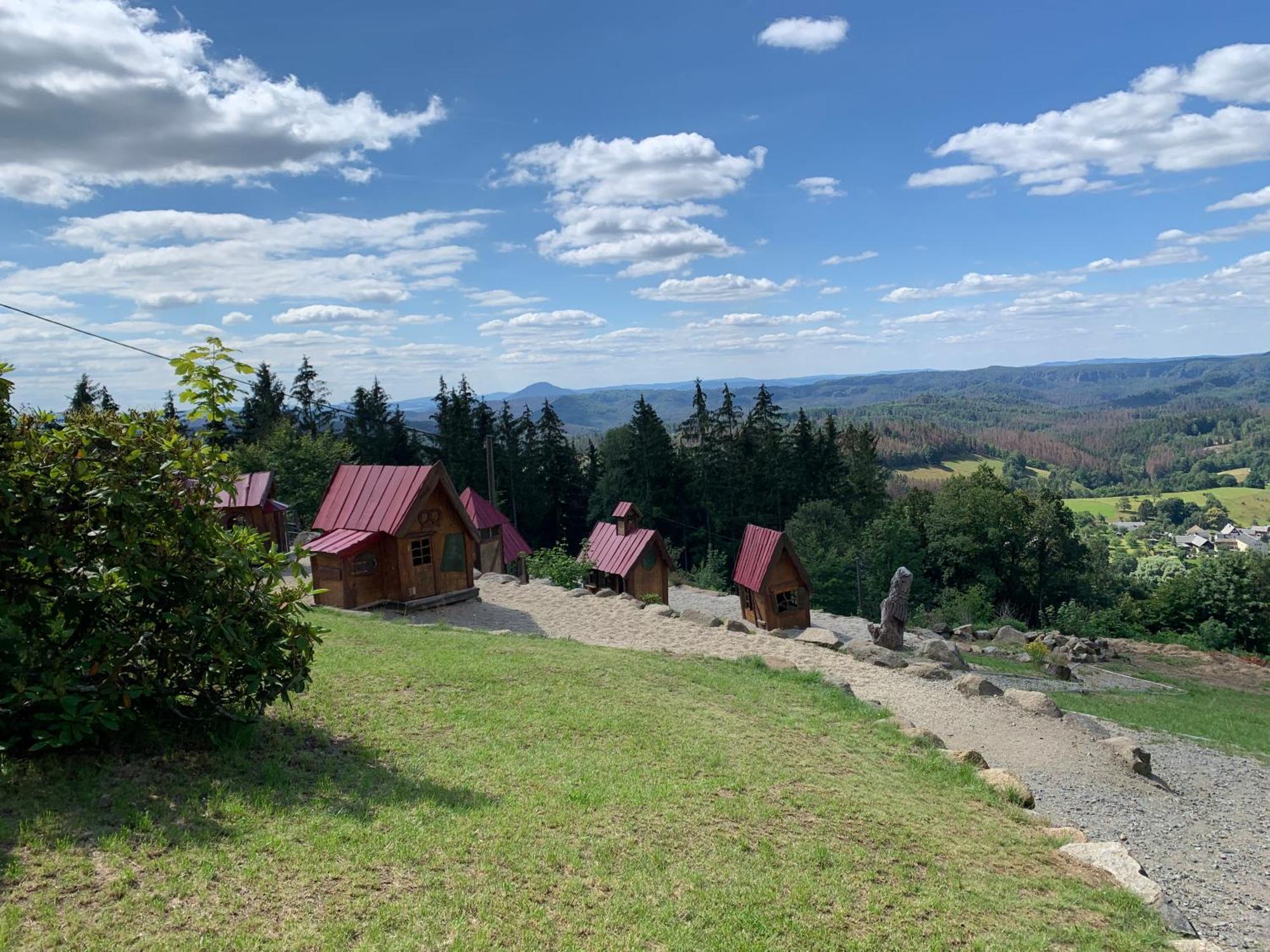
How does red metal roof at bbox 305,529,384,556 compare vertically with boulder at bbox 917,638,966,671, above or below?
above

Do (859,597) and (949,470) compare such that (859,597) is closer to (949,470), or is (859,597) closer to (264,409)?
(264,409)

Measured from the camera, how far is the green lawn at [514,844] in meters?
4.87

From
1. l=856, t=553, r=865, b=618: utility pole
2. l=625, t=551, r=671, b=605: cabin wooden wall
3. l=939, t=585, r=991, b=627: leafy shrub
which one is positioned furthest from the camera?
l=856, t=553, r=865, b=618: utility pole

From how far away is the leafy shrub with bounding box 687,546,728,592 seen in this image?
39.5 m

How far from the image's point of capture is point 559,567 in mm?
27891

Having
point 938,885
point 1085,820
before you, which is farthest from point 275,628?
point 1085,820

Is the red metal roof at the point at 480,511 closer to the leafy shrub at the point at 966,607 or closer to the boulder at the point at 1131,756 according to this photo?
the leafy shrub at the point at 966,607

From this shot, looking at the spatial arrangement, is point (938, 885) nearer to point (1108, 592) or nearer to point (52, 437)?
point (52, 437)

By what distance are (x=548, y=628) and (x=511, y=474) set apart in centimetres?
3759

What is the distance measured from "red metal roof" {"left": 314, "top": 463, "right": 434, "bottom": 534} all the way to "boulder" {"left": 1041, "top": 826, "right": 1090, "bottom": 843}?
15.1 m

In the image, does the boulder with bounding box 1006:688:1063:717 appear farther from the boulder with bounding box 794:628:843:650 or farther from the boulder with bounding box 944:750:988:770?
the boulder with bounding box 794:628:843:650

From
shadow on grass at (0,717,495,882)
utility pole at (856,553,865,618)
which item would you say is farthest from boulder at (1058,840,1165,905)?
utility pole at (856,553,865,618)

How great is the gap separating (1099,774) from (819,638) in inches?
329

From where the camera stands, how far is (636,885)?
5684mm
